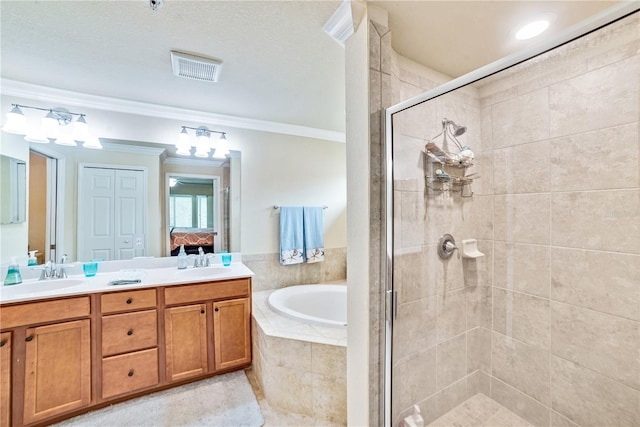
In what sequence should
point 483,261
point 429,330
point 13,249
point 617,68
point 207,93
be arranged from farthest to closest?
point 207,93
point 13,249
point 483,261
point 429,330
point 617,68

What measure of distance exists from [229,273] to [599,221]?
2.37 m

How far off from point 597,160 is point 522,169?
31 cm

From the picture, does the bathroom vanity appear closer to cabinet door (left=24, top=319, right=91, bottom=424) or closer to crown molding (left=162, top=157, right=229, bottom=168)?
cabinet door (left=24, top=319, right=91, bottom=424)

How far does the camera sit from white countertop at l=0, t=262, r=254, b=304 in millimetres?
1677

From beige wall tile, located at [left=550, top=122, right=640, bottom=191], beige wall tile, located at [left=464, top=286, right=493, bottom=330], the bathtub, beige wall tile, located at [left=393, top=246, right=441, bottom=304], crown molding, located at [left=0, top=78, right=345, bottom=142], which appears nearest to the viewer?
beige wall tile, located at [left=550, top=122, right=640, bottom=191]

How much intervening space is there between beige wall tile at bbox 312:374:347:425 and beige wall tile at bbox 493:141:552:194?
5.05 ft

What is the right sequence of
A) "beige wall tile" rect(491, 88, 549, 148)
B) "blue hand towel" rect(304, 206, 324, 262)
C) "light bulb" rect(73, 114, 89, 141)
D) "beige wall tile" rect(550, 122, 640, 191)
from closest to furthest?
"beige wall tile" rect(550, 122, 640, 191), "beige wall tile" rect(491, 88, 549, 148), "light bulb" rect(73, 114, 89, 141), "blue hand towel" rect(304, 206, 324, 262)

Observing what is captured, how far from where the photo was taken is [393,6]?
3.96 feet

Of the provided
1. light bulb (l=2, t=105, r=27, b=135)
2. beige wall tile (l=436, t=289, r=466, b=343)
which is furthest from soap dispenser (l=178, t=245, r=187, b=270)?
beige wall tile (l=436, t=289, r=466, b=343)

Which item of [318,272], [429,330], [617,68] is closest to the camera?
[617,68]

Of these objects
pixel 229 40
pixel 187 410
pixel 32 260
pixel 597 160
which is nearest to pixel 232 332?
pixel 187 410

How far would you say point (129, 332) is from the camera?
1.86 meters

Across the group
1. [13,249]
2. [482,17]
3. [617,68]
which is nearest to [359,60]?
[482,17]

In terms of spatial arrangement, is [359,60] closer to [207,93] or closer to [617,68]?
[617,68]
